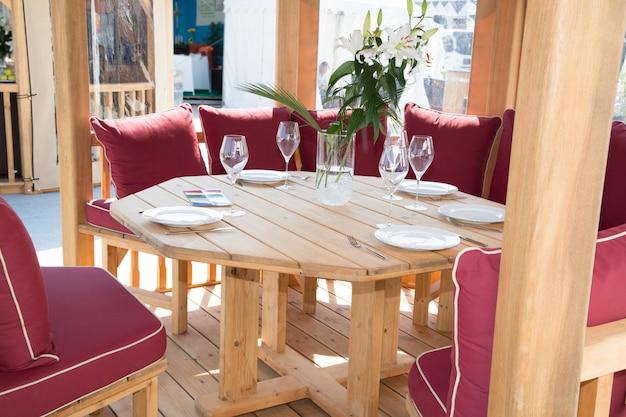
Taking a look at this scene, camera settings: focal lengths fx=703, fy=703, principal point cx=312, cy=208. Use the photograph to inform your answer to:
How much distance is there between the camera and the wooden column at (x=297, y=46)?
13.5 feet

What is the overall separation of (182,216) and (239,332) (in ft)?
1.54

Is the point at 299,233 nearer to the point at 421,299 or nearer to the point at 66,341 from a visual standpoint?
the point at 66,341

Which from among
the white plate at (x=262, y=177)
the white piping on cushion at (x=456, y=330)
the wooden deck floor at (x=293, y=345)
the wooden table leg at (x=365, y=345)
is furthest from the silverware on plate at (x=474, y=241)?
the white plate at (x=262, y=177)

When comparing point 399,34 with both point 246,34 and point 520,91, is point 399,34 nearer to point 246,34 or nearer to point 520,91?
point 520,91

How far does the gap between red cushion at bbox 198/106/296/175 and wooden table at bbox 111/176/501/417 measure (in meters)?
0.80

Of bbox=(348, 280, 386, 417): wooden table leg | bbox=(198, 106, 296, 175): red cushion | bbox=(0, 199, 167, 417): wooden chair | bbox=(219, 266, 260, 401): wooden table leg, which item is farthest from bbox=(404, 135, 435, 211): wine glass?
bbox=(198, 106, 296, 175): red cushion

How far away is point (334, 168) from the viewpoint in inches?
94.9

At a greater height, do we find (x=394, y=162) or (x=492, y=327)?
(x=394, y=162)

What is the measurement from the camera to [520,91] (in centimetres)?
97

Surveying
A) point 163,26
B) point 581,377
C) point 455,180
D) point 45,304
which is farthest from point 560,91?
point 163,26

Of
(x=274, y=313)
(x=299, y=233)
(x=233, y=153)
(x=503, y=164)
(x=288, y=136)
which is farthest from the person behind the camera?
(x=503, y=164)

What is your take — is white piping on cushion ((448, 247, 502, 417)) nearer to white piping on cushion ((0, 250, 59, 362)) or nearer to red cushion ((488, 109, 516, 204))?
white piping on cushion ((0, 250, 59, 362))

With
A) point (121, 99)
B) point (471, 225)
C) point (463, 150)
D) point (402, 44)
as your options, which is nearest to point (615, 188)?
point (463, 150)

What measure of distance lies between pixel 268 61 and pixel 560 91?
3623 mm
